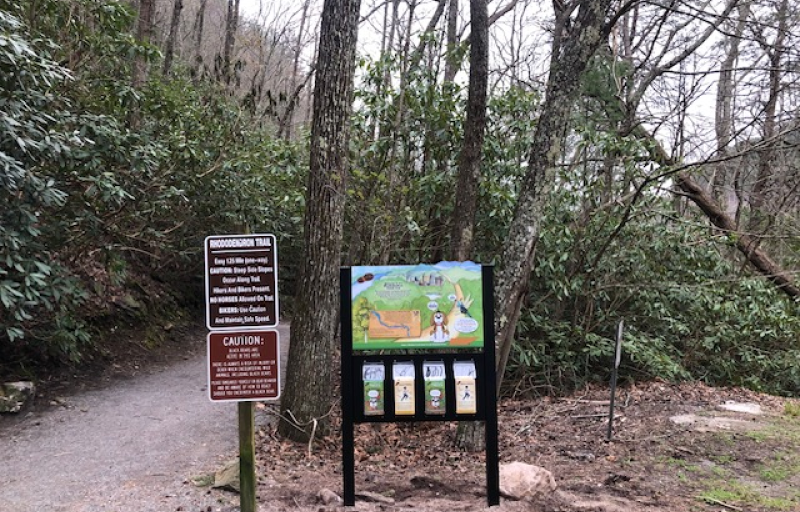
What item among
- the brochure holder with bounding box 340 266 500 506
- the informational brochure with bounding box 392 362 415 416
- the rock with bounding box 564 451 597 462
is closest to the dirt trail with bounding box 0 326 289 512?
the brochure holder with bounding box 340 266 500 506

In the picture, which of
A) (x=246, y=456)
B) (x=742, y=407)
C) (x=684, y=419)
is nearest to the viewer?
(x=246, y=456)

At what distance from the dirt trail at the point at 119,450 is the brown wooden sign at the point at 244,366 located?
131 centimetres

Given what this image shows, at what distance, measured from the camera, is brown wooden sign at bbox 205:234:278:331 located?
3654 millimetres

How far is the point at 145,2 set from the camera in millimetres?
12508

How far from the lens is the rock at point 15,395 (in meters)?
6.41

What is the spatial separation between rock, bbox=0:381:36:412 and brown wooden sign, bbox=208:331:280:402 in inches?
164

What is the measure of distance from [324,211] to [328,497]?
2.71m

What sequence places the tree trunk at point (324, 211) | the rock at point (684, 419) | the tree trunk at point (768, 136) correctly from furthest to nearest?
the tree trunk at point (768, 136) → the rock at point (684, 419) → the tree trunk at point (324, 211)

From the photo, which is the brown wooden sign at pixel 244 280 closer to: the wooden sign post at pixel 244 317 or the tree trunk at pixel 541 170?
the wooden sign post at pixel 244 317

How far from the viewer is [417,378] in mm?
4484

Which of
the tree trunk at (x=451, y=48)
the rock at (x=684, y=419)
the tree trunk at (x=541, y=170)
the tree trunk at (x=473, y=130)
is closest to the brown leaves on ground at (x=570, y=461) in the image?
the rock at (x=684, y=419)

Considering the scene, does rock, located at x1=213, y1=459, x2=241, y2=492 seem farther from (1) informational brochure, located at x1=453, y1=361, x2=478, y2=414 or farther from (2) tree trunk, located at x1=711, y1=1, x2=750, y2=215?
(2) tree trunk, located at x1=711, y1=1, x2=750, y2=215

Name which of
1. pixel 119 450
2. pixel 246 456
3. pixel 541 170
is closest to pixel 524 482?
pixel 246 456

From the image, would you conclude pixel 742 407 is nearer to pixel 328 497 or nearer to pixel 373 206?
pixel 373 206
